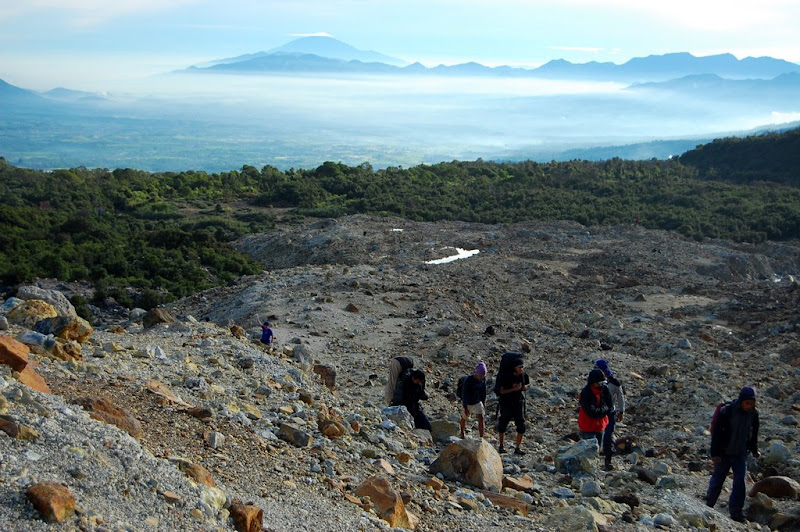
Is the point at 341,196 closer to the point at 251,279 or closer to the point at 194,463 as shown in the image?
the point at 251,279

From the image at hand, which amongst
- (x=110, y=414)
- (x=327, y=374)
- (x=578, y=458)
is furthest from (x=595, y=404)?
(x=110, y=414)

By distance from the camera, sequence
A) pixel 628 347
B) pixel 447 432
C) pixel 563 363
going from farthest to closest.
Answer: pixel 628 347
pixel 563 363
pixel 447 432

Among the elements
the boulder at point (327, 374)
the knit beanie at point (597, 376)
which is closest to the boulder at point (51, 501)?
the knit beanie at point (597, 376)

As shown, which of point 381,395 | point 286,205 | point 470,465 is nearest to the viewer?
point 470,465

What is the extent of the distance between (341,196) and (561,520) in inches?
1167

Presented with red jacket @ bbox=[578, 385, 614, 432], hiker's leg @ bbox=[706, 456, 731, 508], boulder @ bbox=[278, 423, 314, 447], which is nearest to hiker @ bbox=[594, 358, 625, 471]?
red jacket @ bbox=[578, 385, 614, 432]

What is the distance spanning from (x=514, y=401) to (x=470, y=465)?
1.56 meters

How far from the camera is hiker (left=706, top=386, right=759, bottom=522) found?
646cm

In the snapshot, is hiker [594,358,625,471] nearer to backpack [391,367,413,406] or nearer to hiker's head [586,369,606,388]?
hiker's head [586,369,606,388]

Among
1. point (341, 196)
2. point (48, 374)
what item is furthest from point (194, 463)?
point (341, 196)

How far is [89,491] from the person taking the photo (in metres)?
4.19

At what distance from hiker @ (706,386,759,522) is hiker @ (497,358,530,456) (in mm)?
1887

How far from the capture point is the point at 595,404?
24.4 ft

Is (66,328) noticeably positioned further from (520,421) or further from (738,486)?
(738,486)
